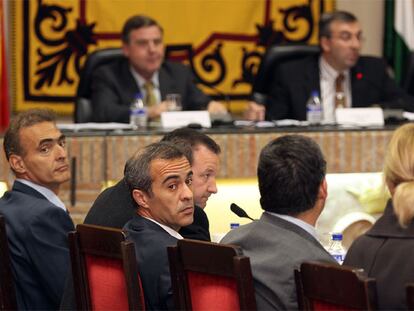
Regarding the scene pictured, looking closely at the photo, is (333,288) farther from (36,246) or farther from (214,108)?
(214,108)

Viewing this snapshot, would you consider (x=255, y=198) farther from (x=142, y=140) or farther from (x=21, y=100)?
(x=21, y=100)

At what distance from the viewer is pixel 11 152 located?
4176 millimetres

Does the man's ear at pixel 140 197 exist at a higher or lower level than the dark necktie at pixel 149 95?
lower

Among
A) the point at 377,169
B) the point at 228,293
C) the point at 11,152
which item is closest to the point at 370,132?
the point at 377,169

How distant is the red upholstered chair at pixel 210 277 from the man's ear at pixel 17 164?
124 cm

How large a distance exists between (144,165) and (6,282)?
0.63 meters

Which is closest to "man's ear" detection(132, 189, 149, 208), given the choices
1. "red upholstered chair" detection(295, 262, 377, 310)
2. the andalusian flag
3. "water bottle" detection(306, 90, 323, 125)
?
"red upholstered chair" detection(295, 262, 377, 310)

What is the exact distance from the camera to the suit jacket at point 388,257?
115 inches

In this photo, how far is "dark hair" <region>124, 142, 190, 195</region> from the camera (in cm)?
345

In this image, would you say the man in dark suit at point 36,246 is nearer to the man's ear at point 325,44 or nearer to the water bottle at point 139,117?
the water bottle at point 139,117

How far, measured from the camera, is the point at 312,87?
23.4 feet

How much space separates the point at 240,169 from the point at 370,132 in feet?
2.43

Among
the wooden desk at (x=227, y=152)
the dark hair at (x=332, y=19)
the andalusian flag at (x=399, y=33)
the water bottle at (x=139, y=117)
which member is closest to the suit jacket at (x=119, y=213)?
the wooden desk at (x=227, y=152)

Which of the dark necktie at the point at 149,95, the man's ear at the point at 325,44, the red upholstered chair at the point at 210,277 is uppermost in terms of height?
the man's ear at the point at 325,44
